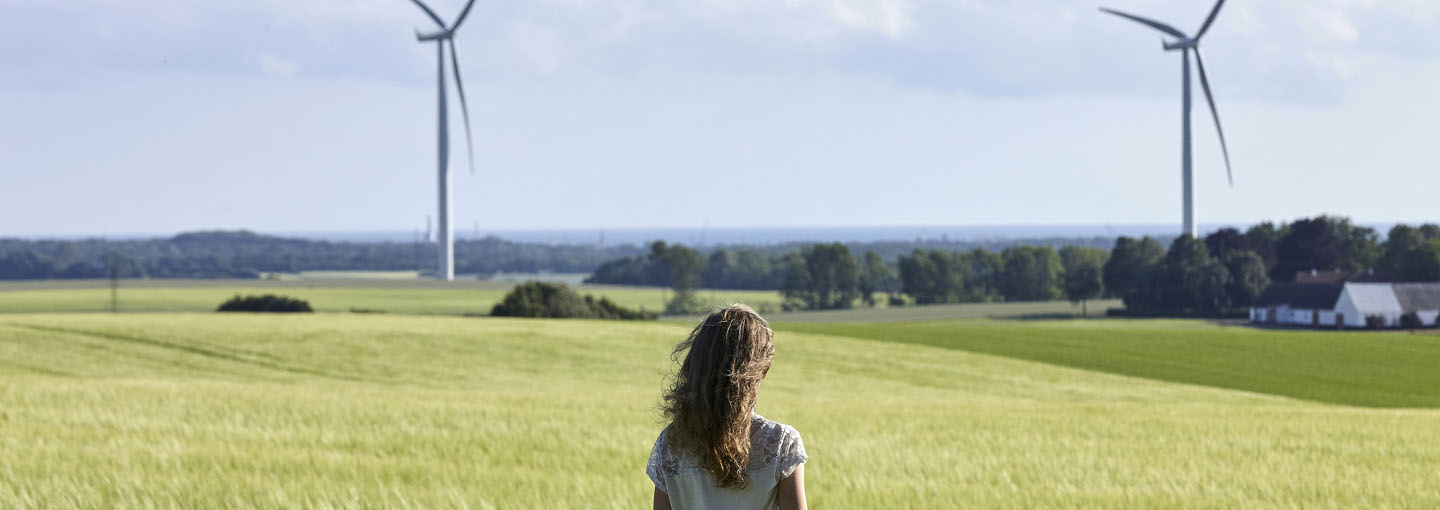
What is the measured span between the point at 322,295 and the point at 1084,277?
66993 mm

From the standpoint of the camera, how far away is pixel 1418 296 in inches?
2726

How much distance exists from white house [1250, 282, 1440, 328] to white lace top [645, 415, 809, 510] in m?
68.8

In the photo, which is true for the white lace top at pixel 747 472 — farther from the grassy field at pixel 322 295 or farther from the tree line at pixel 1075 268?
the grassy field at pixel 322 295

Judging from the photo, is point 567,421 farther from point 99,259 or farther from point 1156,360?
point 99,259

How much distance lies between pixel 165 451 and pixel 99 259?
16842 cm

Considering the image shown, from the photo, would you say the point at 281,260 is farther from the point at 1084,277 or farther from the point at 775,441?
the point at 775,441

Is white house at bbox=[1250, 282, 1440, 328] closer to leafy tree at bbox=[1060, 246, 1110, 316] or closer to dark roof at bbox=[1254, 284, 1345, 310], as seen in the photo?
dark roof at bbox=[1254, 284, 1345, 310]

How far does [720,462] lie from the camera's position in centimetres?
433

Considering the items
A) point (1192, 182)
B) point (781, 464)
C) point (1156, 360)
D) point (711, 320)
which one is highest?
point (1192, 182)

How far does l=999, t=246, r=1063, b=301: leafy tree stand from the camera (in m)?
113

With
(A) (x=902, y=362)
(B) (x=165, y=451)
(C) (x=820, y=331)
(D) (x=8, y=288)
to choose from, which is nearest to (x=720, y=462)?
(B) (x=165, y=451)

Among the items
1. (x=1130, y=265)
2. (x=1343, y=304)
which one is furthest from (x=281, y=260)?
(x=1343, y=304)

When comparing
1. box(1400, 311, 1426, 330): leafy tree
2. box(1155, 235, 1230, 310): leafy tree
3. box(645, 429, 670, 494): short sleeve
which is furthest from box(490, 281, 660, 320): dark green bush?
box(645, 429, 670, 494): short sleeve

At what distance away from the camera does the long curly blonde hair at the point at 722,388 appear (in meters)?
4.20
